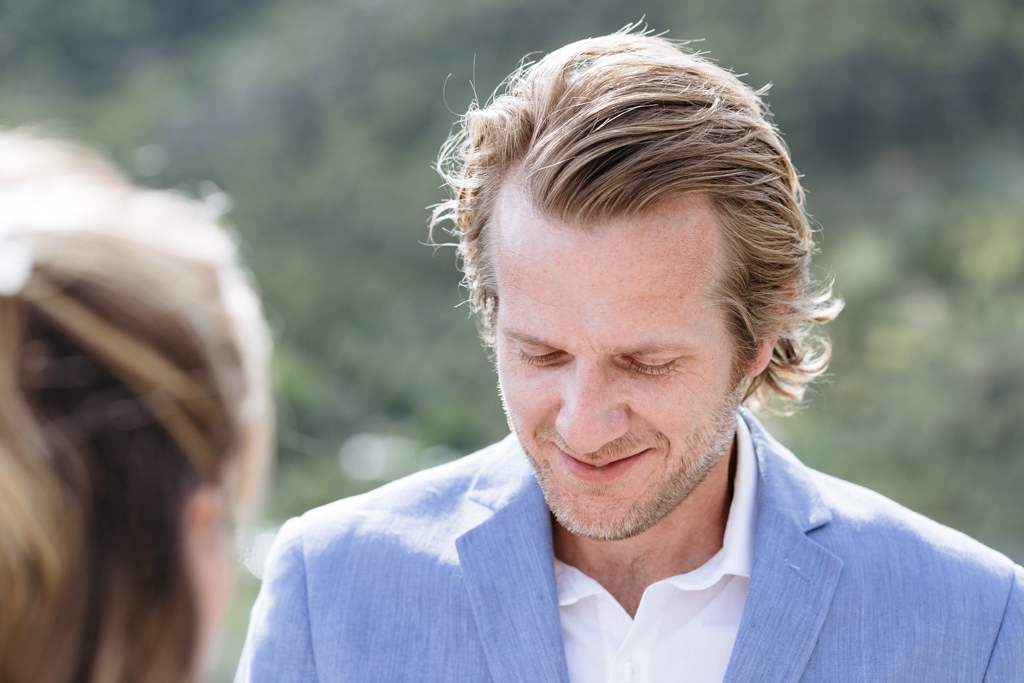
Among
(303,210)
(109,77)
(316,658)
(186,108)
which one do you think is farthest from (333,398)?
(316,658)

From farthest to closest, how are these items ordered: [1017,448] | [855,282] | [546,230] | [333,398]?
[333,398]
[855,282]
[1017,448]
[546,230]

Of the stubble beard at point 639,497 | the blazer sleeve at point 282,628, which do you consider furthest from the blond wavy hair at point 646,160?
the blazer sleeve at point 282,628

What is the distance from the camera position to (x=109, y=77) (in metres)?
10.8

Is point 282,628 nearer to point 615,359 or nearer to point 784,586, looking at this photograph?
point 615,359

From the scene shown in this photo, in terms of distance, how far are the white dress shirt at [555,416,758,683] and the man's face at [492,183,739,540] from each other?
14 cm

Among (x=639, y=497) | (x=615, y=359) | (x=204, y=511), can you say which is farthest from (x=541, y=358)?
(x=204, y=511)

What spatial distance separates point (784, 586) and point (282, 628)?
98 centimetres

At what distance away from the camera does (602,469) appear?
1.85m

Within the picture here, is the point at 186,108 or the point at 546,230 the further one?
the point at 186,108

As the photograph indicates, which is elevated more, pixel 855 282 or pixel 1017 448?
pixel 855 282

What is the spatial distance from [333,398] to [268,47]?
4.33m

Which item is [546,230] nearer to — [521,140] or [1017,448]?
[521,140]

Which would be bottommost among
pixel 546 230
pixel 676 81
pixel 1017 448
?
pixel 1017 448

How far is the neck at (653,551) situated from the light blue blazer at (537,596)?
0.12 m
